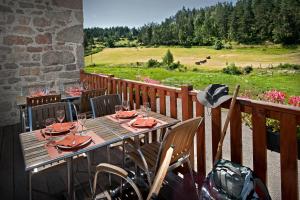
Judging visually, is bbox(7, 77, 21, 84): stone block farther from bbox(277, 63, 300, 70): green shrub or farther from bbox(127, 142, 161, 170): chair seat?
bbox(277, 63, 300, 70): green shrub

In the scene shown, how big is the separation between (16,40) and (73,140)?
12.8 feet

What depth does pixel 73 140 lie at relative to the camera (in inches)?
69.1

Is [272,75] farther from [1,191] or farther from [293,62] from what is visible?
[1,191]

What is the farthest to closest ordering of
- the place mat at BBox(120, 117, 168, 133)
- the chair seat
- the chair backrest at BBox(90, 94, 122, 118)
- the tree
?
the tree → the chair backrest at BBox(90, 94, 122, 118) → the place mat at BBox(120, 117, 168, 133) → the chair seat

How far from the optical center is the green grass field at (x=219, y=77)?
1163 centimetres

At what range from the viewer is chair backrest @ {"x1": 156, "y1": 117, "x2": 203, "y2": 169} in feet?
5.07

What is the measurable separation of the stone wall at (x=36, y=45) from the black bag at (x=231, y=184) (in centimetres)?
447

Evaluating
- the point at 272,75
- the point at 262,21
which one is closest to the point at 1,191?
the point at 262,21

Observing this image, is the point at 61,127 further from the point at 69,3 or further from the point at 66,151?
the point at 69,3

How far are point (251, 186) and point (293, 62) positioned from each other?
12795 mm

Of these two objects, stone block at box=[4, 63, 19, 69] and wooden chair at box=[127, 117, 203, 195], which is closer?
wooden chair at box=[127, 117, 203, 195]

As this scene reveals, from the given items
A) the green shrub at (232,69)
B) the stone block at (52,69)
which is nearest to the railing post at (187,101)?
the stone block at (52,69)

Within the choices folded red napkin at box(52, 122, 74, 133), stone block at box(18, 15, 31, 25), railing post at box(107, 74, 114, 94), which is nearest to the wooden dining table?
folded red napkin at box(52, 122, 74, 133)

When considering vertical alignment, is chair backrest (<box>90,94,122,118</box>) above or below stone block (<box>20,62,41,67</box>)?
below
